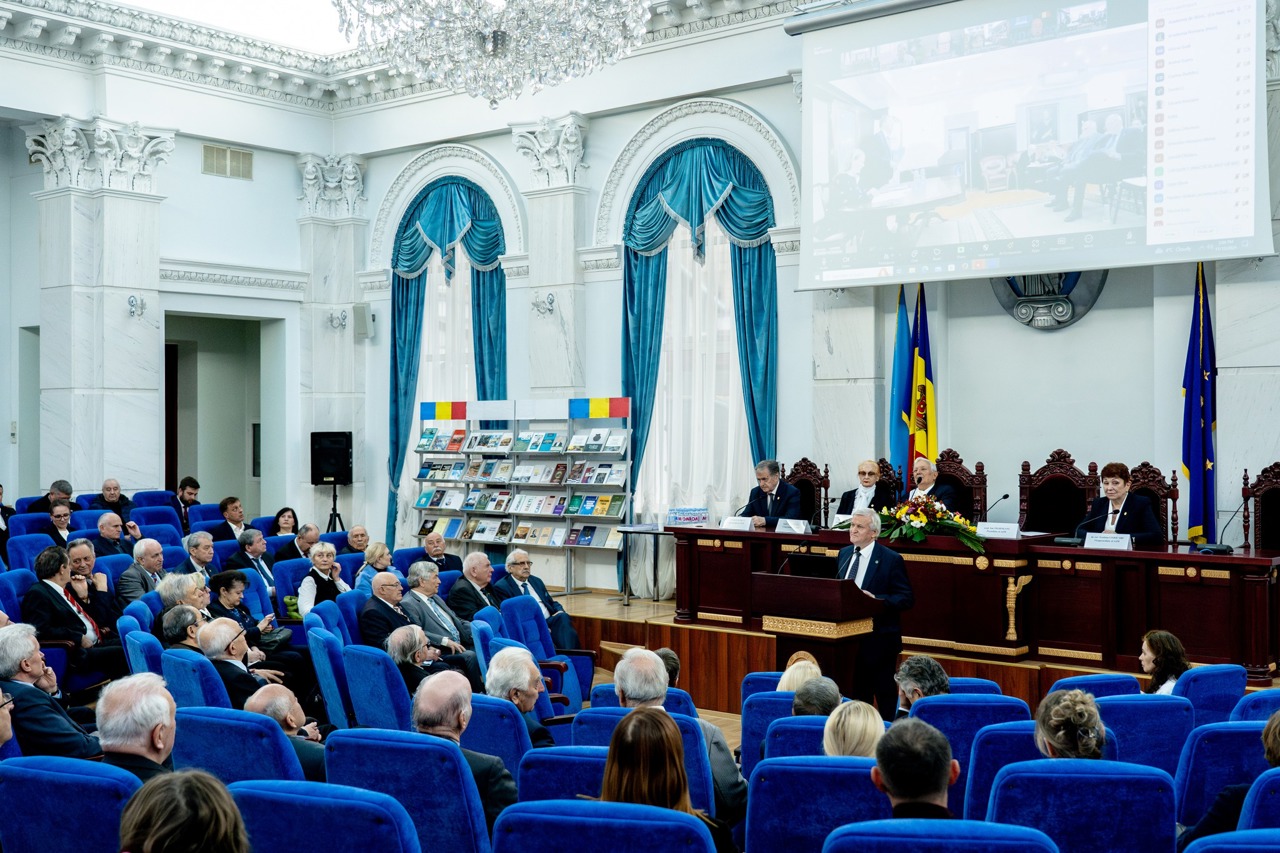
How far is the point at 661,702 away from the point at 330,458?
31.8ft

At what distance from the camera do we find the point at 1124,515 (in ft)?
25.8

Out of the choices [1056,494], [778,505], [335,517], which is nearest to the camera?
[1056,494]

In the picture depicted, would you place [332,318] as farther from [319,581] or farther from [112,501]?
[319,581]

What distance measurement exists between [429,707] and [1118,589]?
5309mm

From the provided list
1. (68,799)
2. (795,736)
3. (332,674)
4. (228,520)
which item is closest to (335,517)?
(228,520)

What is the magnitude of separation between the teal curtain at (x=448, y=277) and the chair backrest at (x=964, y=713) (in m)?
9.04

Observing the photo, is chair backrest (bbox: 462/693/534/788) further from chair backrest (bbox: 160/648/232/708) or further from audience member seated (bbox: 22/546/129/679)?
audience member seated (bbox: 22/546/129/679)

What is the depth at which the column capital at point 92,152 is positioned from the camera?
11.9 m

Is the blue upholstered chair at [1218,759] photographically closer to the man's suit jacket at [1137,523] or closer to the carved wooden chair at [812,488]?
the man's suit jacket at [1137,523]

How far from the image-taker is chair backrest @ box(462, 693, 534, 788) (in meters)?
4.02

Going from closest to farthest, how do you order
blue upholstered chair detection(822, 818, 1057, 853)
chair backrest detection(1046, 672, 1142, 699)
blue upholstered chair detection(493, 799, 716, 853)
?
blue upholstered chair detection(822, 818, 1057, 853) < blue upholstered chair detection(493, 799, 716, 853) < chair backrest detection(1046, 672, 1142, 699)

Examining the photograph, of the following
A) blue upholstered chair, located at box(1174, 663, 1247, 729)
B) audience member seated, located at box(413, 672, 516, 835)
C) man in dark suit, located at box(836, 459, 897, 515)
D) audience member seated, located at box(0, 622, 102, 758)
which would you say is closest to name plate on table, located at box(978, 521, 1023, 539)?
man in dark suit, located at box(836, 459, 897, 515)

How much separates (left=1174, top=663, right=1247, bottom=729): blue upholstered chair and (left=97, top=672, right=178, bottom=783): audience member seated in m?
3.49

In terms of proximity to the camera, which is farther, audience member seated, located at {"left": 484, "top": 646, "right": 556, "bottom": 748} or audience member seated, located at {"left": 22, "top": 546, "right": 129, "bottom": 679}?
audience member seated, located at {"left": 22, "top": 546, "right": 129, "bottom": 679}
